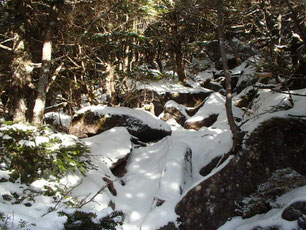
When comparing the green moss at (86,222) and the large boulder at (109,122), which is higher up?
the green moss at (86,222)

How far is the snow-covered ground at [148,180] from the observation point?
4.28m

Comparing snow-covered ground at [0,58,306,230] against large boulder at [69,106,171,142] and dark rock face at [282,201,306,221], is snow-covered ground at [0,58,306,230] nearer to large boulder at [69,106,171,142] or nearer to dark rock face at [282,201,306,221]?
dark rock face at [282,201,306,221]

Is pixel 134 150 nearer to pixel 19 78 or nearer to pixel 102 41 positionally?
pixel 19 78

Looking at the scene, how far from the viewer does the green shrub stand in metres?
4.63

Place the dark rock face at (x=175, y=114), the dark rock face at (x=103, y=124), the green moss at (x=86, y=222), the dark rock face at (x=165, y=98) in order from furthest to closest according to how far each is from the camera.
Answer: the dark rock face at (x=165, y=98), the dark rock face at (x=175, y=114), the dark rock face at (x=103, y=124), the green moss at (x=86, y=222)

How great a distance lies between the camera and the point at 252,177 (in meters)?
5.39

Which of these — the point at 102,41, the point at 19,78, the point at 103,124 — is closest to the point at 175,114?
the point at 103,124

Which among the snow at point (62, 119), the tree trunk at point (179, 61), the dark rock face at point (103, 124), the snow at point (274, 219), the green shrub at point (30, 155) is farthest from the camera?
the tree trunk at point (179, 61)

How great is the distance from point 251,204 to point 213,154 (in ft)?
8.01

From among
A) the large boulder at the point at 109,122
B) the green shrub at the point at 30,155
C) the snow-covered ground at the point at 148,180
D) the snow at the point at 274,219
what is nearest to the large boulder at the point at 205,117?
the snow-covered ground at the point at 148,180

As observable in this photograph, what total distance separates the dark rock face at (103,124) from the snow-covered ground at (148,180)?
385 millimetres

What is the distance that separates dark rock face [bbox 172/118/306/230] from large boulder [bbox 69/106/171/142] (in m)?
4.28

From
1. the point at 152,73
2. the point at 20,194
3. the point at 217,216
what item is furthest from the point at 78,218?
the point at 152,73

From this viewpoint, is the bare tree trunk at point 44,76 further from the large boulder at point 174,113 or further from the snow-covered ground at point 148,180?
the large boulder at point 174,113
